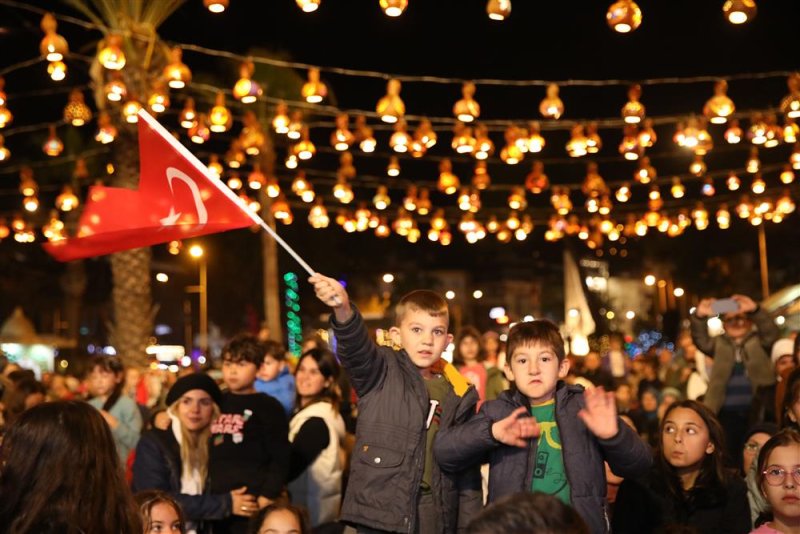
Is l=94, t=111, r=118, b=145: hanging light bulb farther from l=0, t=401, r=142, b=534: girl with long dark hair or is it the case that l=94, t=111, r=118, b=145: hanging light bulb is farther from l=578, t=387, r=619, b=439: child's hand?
l=0, t=401, r=142, b=534: girl with long dark hair

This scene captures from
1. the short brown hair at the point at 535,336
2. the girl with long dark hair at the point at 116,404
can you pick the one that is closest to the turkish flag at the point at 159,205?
the short brown hair at the point at 535,336

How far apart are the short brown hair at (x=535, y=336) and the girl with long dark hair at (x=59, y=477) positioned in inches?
83.3

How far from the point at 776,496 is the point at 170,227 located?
3339 mm

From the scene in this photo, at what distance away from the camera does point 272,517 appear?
6.16 metres

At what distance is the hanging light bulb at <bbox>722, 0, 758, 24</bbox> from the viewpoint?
34.1 ft

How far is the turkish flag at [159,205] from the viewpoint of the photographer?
19.6 ft

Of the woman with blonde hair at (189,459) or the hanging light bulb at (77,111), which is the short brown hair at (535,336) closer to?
the woman with blonde hair at (189,459)

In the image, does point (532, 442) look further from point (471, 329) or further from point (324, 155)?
point (324, 155)

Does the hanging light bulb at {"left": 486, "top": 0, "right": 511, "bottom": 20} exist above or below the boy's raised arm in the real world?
above

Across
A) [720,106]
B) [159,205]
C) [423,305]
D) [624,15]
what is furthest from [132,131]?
[423,305]

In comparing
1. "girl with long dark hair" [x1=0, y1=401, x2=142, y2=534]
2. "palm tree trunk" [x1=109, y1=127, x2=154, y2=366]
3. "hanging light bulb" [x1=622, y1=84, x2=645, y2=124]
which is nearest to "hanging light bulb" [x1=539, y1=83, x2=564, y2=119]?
"hanging light bulb" [x1=622, y1=84, x2=645, y2=124]

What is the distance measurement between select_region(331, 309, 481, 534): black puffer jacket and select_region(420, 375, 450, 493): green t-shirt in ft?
0.12

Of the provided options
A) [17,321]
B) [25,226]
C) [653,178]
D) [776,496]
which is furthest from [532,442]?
[17,321]

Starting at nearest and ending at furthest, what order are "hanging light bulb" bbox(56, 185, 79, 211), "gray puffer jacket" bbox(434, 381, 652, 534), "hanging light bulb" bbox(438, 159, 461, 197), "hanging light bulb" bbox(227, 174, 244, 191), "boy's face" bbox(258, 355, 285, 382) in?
"gray puffer jacket" bbox(434, 381, 652, 534)
"boy's face" bbox(258, 355, 285, 382)
"hanging light bulb" bbox(56, 185, 79, 211)
"hanging light bulb" bbox(438, 159, 461, 197)
"hanging light bulb" bbox(227, 174, 244, 191)
